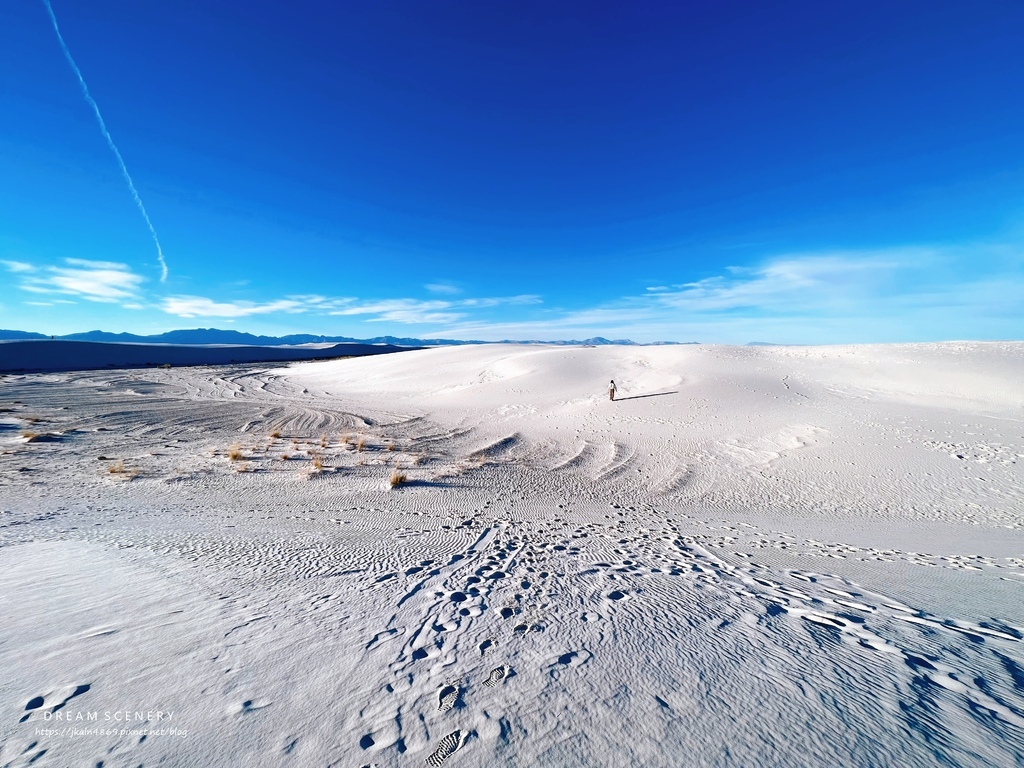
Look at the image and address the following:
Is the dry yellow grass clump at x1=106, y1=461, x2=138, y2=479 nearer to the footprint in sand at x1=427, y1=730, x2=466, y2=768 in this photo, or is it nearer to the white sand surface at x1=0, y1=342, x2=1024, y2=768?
the white sand surface at x1=0, y1=342, x2=1024, y2=768

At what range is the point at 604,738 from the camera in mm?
1885

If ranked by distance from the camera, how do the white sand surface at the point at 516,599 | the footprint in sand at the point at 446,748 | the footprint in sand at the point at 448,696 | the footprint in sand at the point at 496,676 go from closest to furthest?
the footprint in sand at the point at 446,748
the white sand surface at the point at 516,599
the footprint in sand at the point at 448,696
the footprint in sand at the point at 496,676

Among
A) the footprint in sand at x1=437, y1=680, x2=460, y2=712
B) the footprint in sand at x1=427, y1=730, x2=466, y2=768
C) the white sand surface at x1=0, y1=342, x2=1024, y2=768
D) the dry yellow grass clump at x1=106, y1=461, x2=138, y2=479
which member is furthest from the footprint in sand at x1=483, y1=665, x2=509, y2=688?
the dry yellow grass clump at x1=106, y1=461, x2=138, y2=479

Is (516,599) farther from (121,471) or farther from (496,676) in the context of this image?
(121,471)

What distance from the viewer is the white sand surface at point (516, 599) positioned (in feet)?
6.28

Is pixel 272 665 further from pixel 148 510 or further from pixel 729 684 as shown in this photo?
pixel 148 510

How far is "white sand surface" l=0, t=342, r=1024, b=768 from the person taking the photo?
75.3 inches

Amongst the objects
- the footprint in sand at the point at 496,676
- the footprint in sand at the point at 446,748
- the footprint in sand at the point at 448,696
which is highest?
the footprint in sand at the point at 446,748

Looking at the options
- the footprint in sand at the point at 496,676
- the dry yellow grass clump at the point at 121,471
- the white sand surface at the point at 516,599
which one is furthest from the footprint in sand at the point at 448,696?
the dry yellow grass clump at the point at 121,471

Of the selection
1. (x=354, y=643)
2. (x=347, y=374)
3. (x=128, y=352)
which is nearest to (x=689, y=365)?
(x=354, y=643)

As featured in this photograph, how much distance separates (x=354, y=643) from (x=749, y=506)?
20.5 feet

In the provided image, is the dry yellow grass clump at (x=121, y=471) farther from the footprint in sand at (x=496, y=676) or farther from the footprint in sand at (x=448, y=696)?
the footprint in sand at (x=496, y=676)

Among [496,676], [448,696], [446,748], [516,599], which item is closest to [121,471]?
[516,599]

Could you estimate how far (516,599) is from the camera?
10.8ft
